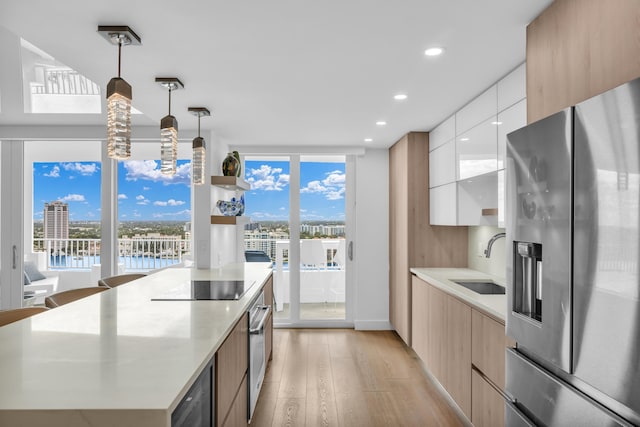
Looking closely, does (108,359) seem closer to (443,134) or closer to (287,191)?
(443,134)

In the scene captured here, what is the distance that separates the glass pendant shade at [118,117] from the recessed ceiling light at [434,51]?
1508mm

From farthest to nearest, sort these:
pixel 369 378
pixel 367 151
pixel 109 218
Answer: pixel 367 151 < pixel 109 218 < pixel 369 378

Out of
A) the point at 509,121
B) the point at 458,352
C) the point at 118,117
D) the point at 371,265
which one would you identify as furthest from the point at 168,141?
the point at 371,265

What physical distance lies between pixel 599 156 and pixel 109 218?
14.3ft

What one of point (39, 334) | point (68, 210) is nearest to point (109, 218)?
→ point (68, 210)

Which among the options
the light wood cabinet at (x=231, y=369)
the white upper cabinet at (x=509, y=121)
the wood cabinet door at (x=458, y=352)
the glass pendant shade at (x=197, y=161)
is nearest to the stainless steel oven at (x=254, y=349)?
the light wood cabinet at (x=231, y=369)

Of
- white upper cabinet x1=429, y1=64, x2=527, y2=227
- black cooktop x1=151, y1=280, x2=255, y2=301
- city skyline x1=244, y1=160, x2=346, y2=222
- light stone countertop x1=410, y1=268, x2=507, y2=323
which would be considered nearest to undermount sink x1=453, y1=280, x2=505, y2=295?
light stone countertop x1=410, y1=268, x2=507, y2=323

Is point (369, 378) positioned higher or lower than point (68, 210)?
lower

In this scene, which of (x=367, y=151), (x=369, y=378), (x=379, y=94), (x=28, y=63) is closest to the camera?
(x=379, y=94)

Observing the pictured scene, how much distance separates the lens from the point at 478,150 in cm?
295

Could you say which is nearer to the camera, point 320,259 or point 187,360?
point 187,360

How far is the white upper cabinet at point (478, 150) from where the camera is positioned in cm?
270

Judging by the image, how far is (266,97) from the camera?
10.1 ft

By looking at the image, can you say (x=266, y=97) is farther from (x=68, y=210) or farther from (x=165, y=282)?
(x=68, y=210)
